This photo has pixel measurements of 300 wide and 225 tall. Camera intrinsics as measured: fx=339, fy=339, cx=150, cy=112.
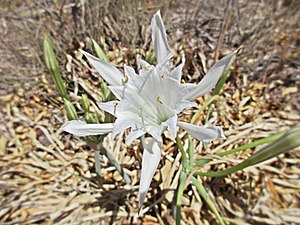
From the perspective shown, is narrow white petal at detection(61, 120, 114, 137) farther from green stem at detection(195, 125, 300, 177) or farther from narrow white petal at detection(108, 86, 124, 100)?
green stem at detection(195, 125, 300, 177)

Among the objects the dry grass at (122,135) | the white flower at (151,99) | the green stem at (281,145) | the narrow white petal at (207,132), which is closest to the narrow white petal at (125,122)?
the white flower at (151,99)

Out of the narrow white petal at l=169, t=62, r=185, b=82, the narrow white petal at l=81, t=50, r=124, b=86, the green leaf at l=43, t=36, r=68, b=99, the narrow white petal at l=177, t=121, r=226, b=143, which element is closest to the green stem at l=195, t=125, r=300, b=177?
the narrow white petal at l=177, t=121, r=226, b=143

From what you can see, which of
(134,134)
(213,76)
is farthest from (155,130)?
(213,76)

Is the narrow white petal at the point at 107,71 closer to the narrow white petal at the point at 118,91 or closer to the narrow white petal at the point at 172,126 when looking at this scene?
the narrow white petal at the point at 118,91

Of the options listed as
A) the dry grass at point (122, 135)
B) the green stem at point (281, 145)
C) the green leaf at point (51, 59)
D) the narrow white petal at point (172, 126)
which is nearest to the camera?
the green stem at point (281, 145)

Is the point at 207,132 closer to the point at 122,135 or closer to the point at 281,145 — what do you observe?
the point at 281,145

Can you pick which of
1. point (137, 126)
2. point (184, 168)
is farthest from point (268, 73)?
point (137, 126)
